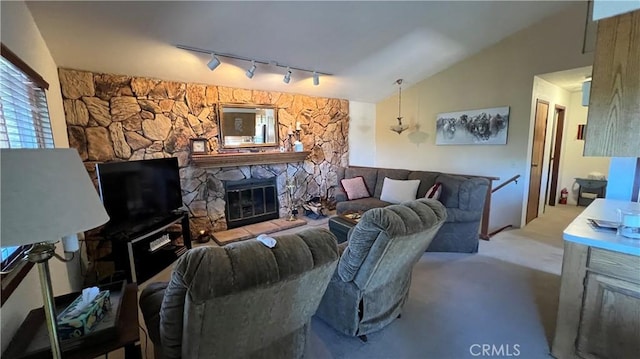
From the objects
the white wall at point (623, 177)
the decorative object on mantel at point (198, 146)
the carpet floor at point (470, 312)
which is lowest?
the carpet floor at point (470, 312)

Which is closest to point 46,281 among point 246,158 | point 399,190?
point 246,158

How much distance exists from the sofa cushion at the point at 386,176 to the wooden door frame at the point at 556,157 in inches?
120

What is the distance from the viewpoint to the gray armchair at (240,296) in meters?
1.05

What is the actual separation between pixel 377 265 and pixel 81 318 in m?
1.47

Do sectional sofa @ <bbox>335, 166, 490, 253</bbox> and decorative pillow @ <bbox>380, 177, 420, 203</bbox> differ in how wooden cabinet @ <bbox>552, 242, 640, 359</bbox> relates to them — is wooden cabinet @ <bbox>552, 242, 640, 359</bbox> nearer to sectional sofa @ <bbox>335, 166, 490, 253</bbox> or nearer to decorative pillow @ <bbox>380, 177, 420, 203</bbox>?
sectional sofa @ <bbox>335, 166, 490, 253</bbox>

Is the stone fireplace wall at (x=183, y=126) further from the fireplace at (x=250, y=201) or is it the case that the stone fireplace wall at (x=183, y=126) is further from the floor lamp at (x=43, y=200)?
the floor lamp at (x=43, y=200)

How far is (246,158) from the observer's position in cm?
437

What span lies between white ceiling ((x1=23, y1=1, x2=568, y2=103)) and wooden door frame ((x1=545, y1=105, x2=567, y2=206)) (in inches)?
85.7

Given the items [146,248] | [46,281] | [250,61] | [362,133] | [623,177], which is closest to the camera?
[46,281]

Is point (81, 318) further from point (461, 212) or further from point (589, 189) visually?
point (589, 189)

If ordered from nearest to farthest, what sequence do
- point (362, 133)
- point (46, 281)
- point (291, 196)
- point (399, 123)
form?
point (46, 281) < point (291, 196) < point (399, 123) < point (362, 133)

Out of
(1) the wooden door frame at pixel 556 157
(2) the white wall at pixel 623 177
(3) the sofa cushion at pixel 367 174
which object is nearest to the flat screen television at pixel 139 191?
(3) the sofa cushion at pixel 367 174

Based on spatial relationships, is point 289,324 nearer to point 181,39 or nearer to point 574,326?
point 574,326

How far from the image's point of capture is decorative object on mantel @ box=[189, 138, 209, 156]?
3968mm
